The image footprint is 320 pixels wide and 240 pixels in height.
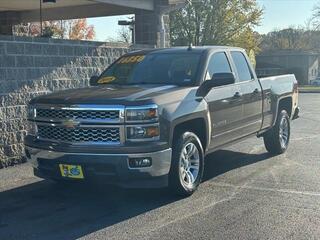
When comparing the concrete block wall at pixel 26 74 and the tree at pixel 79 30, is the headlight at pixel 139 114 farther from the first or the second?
the tree at pixel 79 30

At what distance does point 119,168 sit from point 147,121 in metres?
0.62

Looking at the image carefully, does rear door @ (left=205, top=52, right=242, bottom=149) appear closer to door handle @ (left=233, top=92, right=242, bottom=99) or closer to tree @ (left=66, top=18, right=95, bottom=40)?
door handle @ (left=233, top=92, right=242, bottom=99)

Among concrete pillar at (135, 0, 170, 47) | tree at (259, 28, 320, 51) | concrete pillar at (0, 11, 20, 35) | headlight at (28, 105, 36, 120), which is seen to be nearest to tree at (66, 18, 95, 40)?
concrete pillar at (0, 11, 20, 35)

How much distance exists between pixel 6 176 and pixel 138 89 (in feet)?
9.49

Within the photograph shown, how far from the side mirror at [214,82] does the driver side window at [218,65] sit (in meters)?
0.32

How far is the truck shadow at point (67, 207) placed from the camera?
5.27 meters

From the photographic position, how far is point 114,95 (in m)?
5.98

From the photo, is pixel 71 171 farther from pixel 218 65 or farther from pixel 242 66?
pixel 242 66

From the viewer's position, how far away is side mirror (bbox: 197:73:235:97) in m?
6.70

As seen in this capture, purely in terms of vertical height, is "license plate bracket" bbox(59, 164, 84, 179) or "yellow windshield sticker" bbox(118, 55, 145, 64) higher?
"yellow windshield sticker" bbox(118, 55, 145, 64)

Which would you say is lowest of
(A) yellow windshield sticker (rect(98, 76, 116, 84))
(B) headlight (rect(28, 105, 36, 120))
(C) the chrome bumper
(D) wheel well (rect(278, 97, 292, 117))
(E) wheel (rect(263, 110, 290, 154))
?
(E) wheel (rect(263, 110, 290, 154))

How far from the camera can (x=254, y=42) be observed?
45.7 metres

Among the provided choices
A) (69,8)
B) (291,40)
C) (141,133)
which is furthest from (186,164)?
(291,40)

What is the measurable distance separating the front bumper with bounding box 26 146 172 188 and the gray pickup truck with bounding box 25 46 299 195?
1 cm
